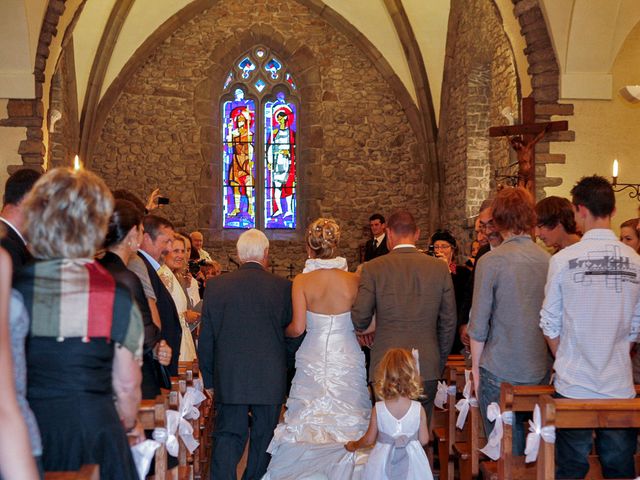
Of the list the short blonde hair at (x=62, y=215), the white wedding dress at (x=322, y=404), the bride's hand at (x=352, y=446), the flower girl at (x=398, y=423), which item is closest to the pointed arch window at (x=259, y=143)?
the white wedding dress at (x=322, y=404)

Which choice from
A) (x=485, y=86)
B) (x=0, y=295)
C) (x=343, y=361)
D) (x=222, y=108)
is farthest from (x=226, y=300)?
(x=222, y=108)

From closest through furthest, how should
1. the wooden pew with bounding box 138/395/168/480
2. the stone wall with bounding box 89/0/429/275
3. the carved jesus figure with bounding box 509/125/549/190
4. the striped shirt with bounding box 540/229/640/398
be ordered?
the wooden pew with bounding box 138/395/168/480, the striped shirt with bounding box 540/229/640/398, the carved jesus figure with bounding box 509/125/549/190, the stone wall with bounding box 89/0/429/275

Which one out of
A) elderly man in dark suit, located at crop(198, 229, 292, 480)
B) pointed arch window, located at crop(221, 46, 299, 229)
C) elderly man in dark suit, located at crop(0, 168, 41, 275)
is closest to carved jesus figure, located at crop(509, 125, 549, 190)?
elderly man in dark suit, located at crop(198, 229, 292, 480)

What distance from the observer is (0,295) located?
2059 mm

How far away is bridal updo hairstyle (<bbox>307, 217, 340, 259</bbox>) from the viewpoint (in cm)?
535

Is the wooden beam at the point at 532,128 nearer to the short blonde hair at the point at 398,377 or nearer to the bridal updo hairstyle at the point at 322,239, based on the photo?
the bridal updo hairstyle at the point at 322,239

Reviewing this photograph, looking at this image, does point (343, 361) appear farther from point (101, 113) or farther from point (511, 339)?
point (101, 113)

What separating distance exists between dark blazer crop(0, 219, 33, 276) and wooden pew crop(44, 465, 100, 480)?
1176 millimetres

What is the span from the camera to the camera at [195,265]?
8977 mm

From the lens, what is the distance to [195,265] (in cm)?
905

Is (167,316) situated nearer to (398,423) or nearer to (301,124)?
(398,423)

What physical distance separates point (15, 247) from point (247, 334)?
6.01 ft

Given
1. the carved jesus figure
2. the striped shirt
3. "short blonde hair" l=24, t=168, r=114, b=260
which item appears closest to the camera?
"short blonde hair" l=24, t=168, r=114, b=260

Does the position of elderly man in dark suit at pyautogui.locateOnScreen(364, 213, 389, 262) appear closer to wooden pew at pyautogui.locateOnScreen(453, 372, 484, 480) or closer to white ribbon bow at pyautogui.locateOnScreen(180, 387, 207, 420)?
→ wooden pew at pyautogui.locateOnScreen(453, 372, 484, 480)
